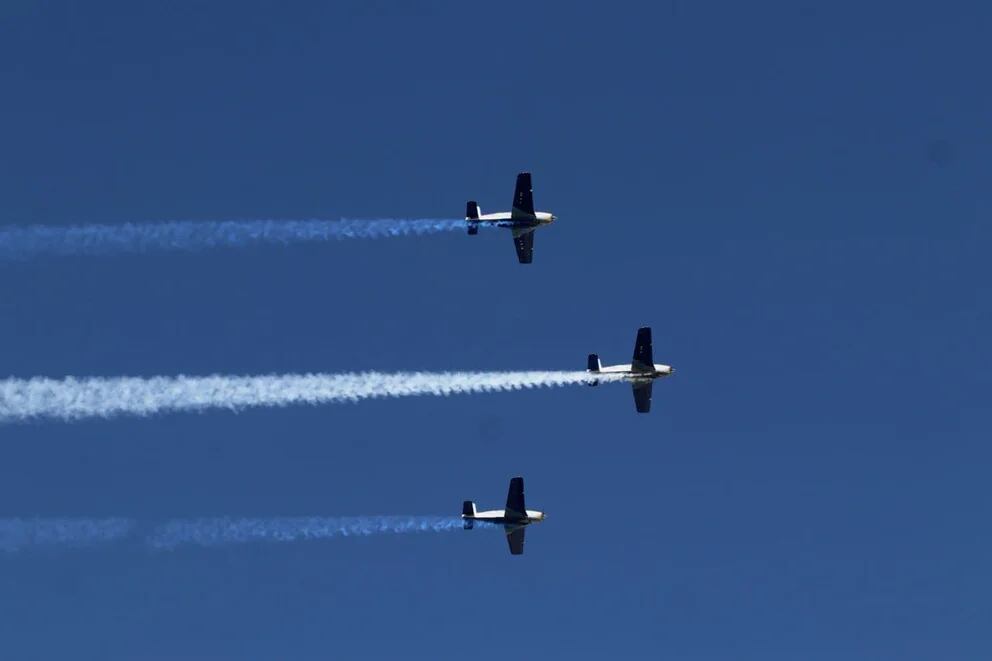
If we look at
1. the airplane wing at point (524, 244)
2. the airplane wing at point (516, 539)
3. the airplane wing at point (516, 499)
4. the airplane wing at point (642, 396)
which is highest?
the airplane wing at point (524, 244)

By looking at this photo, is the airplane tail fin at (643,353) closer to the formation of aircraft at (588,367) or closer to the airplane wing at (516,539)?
the formation of aircraft at (588,367)

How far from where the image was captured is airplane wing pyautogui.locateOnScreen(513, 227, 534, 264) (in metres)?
99.2

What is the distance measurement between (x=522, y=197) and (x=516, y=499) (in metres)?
19.2

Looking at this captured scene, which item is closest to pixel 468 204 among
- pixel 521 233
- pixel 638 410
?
pixel 521 233

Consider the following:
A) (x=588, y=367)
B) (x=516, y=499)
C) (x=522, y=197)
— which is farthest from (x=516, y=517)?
(x=522, y=197)

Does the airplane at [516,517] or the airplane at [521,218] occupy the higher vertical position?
the airplane at [521,218]

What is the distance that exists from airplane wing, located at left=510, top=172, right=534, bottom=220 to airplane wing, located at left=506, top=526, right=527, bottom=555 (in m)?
19.9

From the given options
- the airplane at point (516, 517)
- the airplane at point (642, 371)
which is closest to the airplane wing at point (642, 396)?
the airplane at point (642, 371)

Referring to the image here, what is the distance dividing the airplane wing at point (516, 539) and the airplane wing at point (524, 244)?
1708 centimetres

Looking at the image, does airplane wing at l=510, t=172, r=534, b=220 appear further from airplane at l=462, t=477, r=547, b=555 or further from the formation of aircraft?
airplane at l=462, t=477, r=547, b=555

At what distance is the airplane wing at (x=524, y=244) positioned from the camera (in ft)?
325

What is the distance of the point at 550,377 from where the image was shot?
95.7 metres

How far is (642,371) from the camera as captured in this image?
338 feet

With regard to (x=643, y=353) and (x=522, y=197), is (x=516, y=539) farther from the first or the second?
(x=522, y=197)
